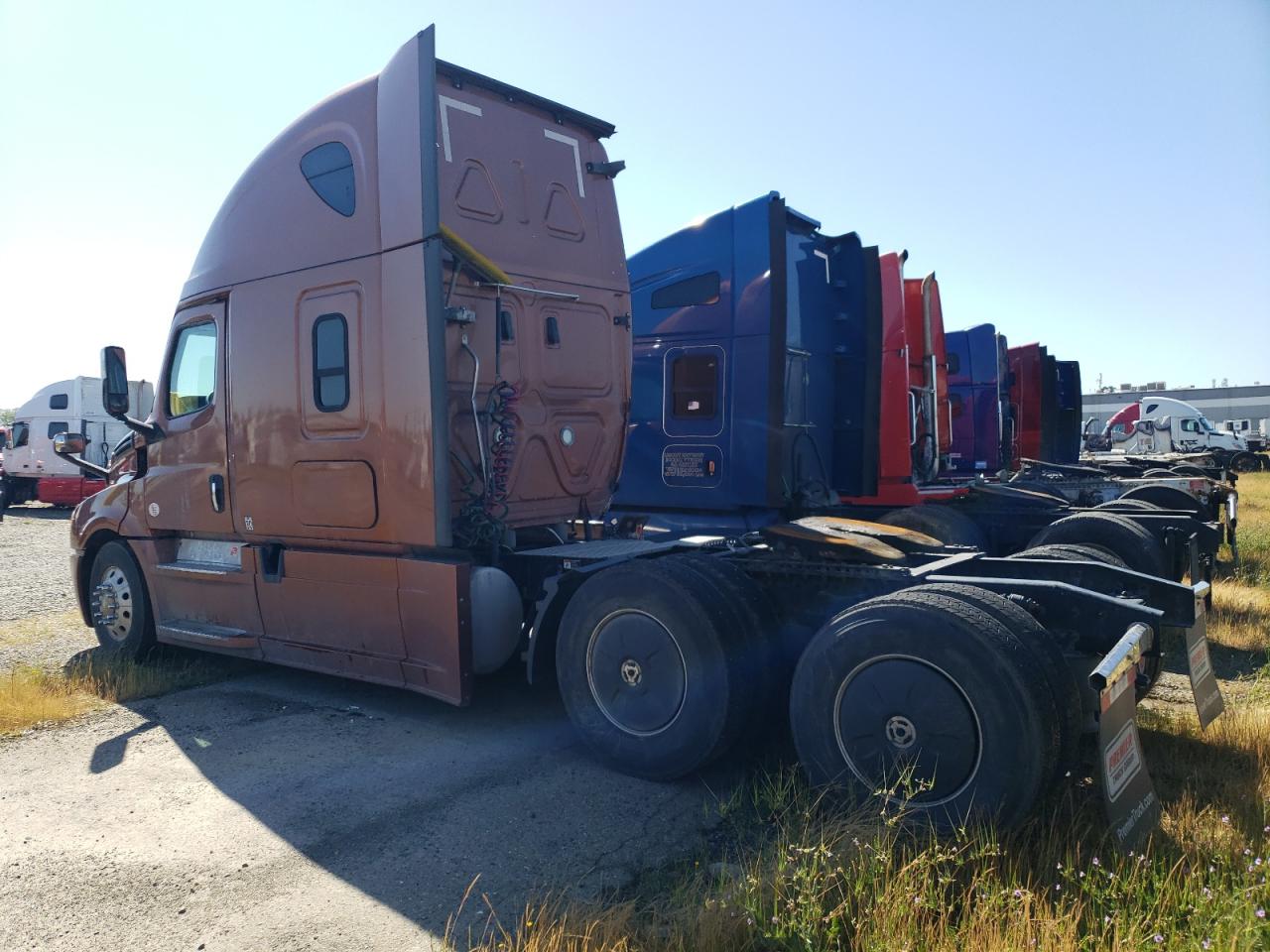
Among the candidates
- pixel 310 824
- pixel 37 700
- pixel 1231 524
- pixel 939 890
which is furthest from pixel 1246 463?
pixel 37 700

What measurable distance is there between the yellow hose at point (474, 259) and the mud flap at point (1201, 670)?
3.93 meters

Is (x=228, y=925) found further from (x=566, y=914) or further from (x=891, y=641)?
(x=891, y=641)

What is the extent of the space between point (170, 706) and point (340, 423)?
2.26 m

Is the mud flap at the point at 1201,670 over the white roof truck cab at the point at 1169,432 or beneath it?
beneath

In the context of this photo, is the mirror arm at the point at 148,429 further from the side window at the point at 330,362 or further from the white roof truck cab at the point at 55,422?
the white roof truck cab at the point at 55,422

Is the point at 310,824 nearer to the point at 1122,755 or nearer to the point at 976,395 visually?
the point at 1122,755

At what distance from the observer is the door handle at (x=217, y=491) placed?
6504 millimetres

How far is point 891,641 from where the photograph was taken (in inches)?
142

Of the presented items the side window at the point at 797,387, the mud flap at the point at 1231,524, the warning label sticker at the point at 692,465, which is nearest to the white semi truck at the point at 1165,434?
the mud flap at the point at 1231,524

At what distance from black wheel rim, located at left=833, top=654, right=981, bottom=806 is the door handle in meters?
4.61

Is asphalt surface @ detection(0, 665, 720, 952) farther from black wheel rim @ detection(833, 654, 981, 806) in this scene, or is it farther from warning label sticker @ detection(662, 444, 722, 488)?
warning label sticker @ detection(662, 444, 722, 488)

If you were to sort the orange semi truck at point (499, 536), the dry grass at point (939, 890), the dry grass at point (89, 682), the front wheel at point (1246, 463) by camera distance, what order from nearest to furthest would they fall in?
the dry grass at point (939, 890), the orange semi truck at point (499, 536), the dry grass at point (89, 682), the front wheel at point (1246, 463)

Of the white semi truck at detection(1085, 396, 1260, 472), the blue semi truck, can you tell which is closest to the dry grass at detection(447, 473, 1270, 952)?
the blue semi truck

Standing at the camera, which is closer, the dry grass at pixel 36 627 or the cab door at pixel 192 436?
the cab door at pixel 192 436
